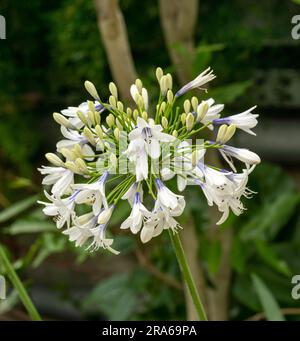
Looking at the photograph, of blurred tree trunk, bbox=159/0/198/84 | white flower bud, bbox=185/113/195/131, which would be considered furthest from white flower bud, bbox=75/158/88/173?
blurred tree trunk, bbox=159/0/198/84

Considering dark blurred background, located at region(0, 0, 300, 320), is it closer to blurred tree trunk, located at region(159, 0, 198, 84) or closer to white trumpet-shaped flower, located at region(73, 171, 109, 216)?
blurred tree trunk, located at region(159, 0, 198, 84)

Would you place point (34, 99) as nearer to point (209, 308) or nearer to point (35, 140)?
point (35, 140)

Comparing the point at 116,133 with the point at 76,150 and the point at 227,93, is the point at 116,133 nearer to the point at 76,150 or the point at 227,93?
the point at 76,150

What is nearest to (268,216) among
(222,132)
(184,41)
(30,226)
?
(184,41)

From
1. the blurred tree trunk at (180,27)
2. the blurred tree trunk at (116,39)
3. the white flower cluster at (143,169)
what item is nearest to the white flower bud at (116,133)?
the white flower cluster at (143,169)

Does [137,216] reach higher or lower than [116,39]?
lower

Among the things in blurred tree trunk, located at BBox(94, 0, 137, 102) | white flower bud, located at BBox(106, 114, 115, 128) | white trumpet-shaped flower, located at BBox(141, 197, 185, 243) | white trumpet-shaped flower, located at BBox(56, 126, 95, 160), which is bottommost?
white trumpet-shaped flower, located at BBox(141, 197, 185, 243)
